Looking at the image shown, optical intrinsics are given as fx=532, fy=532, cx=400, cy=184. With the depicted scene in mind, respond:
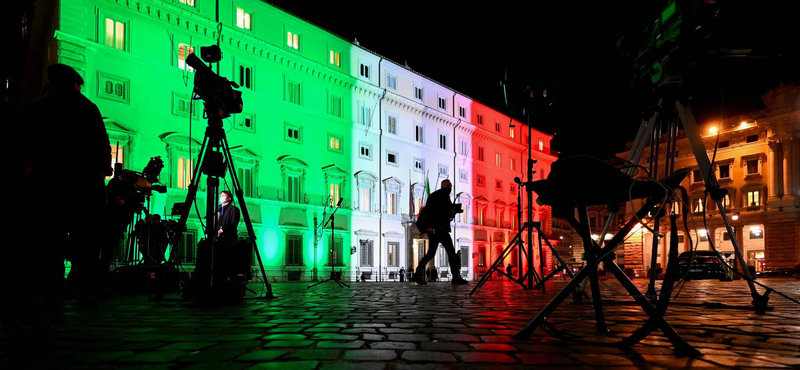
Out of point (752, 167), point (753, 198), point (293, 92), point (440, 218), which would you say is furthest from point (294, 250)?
point (752, 167)

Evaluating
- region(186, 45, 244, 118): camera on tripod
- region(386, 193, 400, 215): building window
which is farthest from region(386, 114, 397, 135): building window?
region(186, 45, 244, 118): camera on tripod

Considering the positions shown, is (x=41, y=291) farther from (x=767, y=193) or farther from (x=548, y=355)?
(x=767, y=193)

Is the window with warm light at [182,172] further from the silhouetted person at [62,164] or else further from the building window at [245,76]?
the silhouetted person at [62,164]

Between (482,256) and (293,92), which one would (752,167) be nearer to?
(482,256)

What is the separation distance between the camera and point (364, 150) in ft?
124

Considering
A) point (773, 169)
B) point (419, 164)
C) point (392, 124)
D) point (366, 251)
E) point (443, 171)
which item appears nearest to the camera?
point (366, 251)

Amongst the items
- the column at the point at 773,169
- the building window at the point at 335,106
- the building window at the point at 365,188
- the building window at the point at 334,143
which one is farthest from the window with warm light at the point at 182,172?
the column at the point at 773,169

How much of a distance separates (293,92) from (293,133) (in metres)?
2.62

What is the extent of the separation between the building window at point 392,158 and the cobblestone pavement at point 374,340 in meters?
34.9

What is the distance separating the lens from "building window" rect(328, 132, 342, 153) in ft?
117

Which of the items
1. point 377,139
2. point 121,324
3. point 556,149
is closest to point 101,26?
point 377,139

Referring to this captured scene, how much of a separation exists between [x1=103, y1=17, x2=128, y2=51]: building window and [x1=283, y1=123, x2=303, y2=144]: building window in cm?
1006

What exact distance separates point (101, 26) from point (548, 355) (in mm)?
28220

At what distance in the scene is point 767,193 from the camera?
46375 mm
